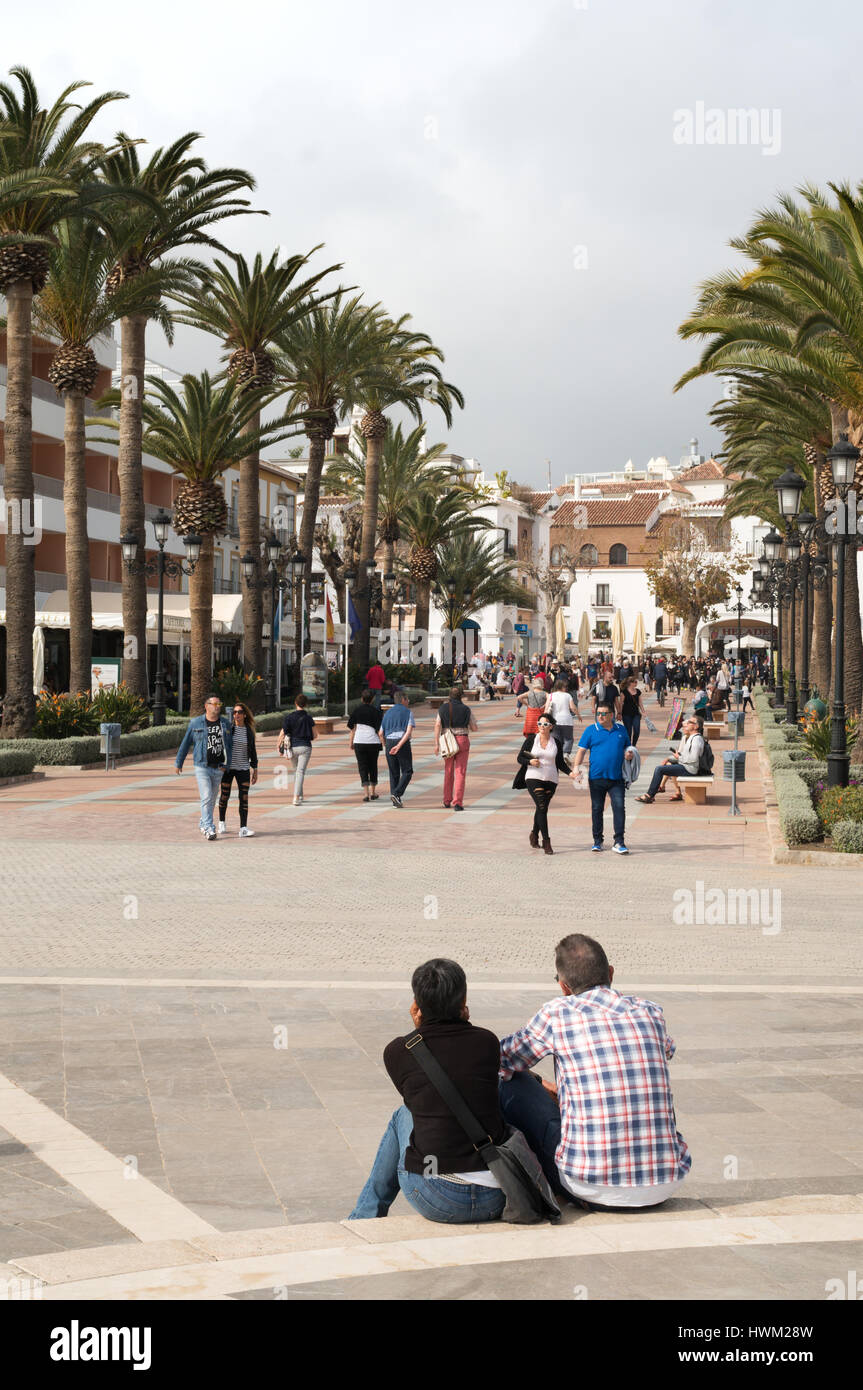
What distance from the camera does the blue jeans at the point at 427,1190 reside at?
476 cm

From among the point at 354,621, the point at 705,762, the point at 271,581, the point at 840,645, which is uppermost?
the point at 271,581

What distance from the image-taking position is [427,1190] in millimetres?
4758

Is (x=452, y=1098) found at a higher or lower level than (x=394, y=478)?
lower

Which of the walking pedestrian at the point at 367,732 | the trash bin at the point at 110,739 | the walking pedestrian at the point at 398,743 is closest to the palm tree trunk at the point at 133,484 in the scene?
the trash bin at the point at 110,739

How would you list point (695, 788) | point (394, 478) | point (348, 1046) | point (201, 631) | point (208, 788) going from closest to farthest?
1. point (348, 1046)
2. point (208, 788)
3. point (695, 788)
4. point (201, 631)
5. point (394, 478)

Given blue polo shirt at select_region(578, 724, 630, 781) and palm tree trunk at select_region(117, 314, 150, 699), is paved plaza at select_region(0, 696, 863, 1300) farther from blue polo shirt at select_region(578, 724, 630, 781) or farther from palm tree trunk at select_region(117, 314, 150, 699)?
palm tree trunk at select_region(117, 314, 150, 699)

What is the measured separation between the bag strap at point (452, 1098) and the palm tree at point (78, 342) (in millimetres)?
26722

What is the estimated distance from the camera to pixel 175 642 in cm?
4128

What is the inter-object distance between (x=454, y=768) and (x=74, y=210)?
13.5 m

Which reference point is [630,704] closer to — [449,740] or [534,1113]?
[449,740]

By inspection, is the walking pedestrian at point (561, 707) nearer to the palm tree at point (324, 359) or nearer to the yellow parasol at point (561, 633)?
the palm tree at point (324, 359)

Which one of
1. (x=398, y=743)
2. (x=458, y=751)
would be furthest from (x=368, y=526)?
(x=458, y=751)

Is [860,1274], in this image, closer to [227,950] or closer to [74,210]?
[227,950]

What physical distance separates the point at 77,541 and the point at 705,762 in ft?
49.4
